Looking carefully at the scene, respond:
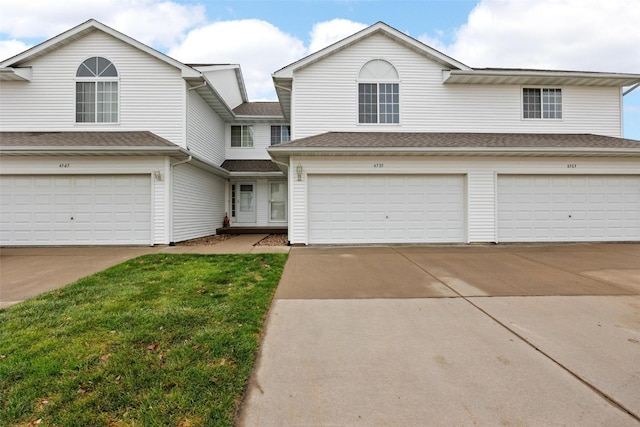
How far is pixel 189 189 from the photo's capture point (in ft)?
39.2

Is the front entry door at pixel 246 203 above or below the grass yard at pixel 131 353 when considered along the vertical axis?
above

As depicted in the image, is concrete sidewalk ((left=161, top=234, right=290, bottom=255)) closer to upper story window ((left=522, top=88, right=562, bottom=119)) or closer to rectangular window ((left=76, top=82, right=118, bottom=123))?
rectangular window ((left=76, top=82, right=118, bottom=123))

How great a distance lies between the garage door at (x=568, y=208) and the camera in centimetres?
1066

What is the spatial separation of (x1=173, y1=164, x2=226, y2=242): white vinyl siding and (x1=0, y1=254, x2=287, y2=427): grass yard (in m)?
5.96

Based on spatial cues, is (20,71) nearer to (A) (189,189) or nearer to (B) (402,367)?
(A) (189,189)

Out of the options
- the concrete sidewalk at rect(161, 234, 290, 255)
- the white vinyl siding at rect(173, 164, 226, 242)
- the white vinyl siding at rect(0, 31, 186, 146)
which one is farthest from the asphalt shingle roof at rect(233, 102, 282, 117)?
the concrete sidewalk at rect(161, 234, 290, 255)

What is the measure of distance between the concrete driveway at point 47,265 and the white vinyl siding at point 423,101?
268 inches

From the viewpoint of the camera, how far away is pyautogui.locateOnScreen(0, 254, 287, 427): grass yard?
88.0 inches

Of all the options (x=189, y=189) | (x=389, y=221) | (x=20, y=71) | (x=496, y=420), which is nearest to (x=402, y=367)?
(x=496, y=420)

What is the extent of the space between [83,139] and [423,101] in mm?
11740

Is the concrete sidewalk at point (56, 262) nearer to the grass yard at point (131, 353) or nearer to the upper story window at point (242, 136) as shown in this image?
the grass yard at point (131, 353)

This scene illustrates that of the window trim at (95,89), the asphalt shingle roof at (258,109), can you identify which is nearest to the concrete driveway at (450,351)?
the window trim at (95,89)

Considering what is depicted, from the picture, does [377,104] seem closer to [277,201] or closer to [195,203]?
[277,201]

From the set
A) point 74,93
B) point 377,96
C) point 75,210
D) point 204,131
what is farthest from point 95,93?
point 377,96
